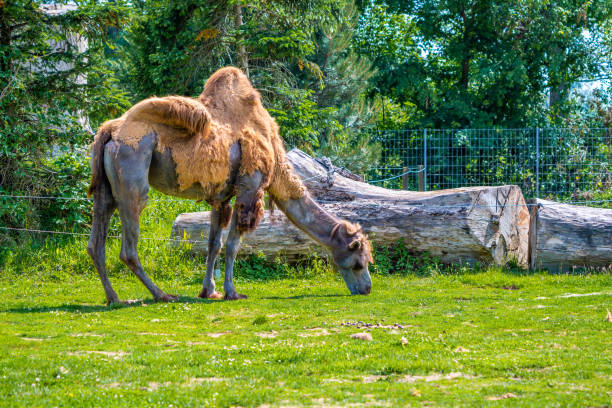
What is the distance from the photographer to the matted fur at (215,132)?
886 centimetres

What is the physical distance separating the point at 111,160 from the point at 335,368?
4503 mm

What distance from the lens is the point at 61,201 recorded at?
13.2m

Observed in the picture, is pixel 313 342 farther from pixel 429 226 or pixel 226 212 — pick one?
pixel 429 226

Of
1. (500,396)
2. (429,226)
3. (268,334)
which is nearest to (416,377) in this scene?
(500,396)

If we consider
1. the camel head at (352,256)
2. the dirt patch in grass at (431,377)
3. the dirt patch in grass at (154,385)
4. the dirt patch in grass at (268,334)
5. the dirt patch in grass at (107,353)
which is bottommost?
the dirt patch in grass at (268,334)

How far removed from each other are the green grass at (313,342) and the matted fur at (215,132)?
5.29 feet

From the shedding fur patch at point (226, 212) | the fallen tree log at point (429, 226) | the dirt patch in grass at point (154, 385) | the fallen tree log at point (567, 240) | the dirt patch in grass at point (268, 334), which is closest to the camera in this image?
the dirt patch in grass at point (154, 385)

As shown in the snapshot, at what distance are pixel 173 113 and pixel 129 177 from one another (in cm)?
97

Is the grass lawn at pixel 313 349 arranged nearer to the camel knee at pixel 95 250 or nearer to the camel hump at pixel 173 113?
the camel knee at pixel 95 250

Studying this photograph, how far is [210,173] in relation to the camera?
9.24m

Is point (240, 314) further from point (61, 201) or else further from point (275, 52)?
point (275, 52)

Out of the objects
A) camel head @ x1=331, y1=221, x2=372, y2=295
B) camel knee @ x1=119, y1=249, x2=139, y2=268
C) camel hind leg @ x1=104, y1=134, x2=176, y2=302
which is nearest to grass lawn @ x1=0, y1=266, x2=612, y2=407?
camel head @ x1=331, y1=221, x2=372, y2=295

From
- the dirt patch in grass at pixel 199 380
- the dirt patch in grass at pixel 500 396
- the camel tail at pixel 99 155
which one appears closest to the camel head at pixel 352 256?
the camel tail at pixel 99 155

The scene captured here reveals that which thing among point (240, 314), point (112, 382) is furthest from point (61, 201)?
point (112, 382)
